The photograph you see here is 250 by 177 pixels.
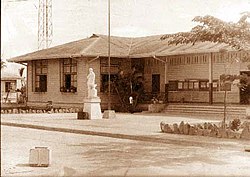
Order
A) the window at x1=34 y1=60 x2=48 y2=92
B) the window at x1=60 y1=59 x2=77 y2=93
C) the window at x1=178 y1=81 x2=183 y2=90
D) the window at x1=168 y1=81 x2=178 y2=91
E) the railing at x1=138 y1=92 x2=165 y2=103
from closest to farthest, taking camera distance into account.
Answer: the railing at x1=138 y1=92 x2=165 y2=103
the window at x1=178 y1=81 x2=183 y2=90
the window at x1=168 y1=81 x2=178 y2=91
the window at x1=60 y1=59 x2=77 y2=93
the window at x1=34 y1=60 x2=48 y2=92

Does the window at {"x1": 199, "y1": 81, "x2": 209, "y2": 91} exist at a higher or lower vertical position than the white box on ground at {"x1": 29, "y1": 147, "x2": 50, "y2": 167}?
higher

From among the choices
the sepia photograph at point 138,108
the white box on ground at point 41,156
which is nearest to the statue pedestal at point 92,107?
the sepia photograph at point 138,108

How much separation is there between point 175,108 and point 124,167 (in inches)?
862

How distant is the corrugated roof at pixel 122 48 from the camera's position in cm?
3266

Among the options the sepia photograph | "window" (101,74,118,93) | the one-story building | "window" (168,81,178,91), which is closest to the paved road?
the sepia photograph

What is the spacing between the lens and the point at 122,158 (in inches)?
494

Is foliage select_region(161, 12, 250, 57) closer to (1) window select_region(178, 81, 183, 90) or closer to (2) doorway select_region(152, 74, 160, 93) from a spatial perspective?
(1) window select_region(178, 81, 183, 90)

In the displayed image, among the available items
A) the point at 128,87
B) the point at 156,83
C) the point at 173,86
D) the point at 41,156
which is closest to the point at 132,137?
the point at 41,156

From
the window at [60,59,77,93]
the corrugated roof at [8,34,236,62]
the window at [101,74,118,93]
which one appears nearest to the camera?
the corrugated roof at [8,34,236,62]

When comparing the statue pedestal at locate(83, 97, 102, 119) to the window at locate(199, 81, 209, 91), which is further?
the window at locate(199, 81, 209, 91)

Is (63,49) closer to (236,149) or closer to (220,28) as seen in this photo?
(220,28)

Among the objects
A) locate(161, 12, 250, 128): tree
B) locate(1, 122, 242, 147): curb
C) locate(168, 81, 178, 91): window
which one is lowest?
locate(1, 122, 242, 147): curb

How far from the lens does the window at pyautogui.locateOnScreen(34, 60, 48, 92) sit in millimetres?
38562

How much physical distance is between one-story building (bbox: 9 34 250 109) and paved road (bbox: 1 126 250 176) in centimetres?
1624
